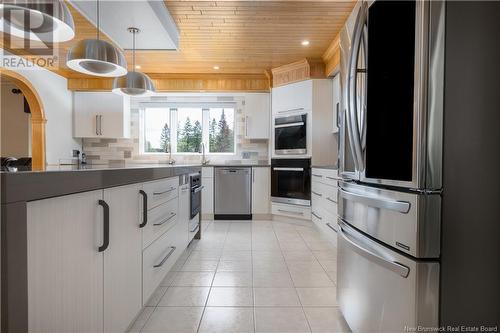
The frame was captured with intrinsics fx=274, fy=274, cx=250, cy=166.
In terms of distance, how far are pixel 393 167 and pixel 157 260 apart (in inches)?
56.7

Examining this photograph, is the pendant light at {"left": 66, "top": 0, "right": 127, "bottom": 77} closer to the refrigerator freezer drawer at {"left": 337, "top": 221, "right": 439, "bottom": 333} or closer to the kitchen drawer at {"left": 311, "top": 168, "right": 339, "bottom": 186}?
the refrigerator freezer drawer at {"left": 337, "top": 221, "right": 439, "bottom": 333}

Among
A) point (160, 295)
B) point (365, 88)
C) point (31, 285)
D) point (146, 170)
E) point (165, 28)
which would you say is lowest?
point (160, 295)

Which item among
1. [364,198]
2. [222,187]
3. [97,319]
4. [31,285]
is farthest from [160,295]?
→ [222,187]

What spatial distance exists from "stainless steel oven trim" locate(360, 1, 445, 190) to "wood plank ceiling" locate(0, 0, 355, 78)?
2.05 metres

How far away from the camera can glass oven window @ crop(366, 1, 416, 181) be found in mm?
1012

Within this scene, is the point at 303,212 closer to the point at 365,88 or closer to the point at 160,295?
the point at 160,295

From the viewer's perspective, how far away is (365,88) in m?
1.26

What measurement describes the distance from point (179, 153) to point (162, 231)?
3.63 metres

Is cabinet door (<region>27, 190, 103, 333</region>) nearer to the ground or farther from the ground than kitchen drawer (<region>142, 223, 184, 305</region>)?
farther from the ground

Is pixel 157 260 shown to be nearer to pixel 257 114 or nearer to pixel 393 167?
pixel 393 167

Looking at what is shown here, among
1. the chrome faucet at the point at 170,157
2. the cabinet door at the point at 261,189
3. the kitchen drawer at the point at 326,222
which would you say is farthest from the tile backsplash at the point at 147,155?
the kitchen drawer at the point at 326,222

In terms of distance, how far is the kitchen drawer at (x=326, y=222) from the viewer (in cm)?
298

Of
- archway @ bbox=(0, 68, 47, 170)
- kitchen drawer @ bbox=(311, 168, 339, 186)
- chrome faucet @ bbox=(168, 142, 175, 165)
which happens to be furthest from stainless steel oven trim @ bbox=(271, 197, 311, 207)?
archway @ bbox=(0, 68, 47, 170)

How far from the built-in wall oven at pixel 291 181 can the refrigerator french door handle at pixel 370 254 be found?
2.47m
